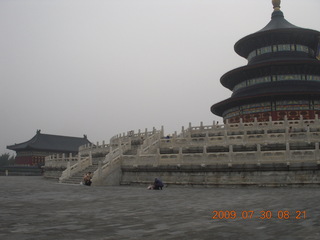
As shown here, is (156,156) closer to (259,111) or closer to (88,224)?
(88,224)

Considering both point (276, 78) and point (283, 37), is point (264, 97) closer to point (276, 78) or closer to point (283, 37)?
point (276, 78)

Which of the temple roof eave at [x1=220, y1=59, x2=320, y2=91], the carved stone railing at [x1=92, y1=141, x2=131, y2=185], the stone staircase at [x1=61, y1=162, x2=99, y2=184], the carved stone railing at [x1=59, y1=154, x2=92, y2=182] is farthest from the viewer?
the temple roof eave at [x1=220, y1=59, x2=320, y2=91]

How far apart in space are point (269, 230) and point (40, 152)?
65114 millimetres

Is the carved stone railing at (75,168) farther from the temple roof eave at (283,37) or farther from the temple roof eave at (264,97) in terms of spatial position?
the temple roof eave at (283,37)

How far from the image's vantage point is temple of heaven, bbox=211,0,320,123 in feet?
123

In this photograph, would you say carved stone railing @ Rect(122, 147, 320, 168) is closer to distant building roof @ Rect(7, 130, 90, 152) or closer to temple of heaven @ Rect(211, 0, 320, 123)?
temple of heaven @ Rect(211, 0, 320, 123)

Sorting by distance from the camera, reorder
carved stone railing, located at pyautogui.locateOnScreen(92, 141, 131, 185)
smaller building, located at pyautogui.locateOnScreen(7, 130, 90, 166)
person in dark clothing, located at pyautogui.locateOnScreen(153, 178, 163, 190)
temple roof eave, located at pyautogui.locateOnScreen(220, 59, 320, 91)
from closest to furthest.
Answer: person in dark clothing, located at pyautogui.locateOnScreen(153, 178, 163, 190), carved stone railing, located at pyautogui.locateOnScreen(92, 141, 131, 185), temple roof eave, located at pyautogui.locateOnScreen(220, 59, 320, 91), smaller building, located at pyautogui.locateOnScreen(7, 130, 90, 166)

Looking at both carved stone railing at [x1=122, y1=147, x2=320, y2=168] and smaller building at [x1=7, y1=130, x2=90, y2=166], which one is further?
smaller building at [x1=7, y1=130, x2=90, y2=166]
